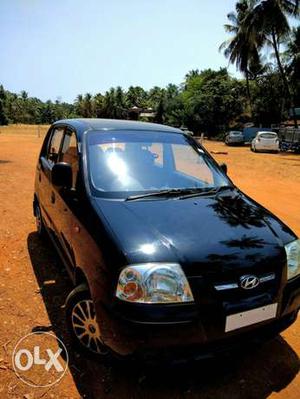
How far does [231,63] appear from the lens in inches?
1638

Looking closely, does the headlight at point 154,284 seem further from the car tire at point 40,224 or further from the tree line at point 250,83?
the tree line at point 250,83

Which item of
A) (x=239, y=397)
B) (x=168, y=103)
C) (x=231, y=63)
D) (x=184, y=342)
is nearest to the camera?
(x=184, y=342)

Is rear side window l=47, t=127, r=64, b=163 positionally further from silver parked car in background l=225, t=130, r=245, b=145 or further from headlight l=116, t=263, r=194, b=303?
silver parked car in background l=225, t=130, r=245, b=145

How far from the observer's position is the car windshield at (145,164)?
336 centimetres

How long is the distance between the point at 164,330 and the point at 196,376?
0.79 meters

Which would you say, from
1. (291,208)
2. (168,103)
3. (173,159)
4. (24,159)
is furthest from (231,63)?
(173,159)

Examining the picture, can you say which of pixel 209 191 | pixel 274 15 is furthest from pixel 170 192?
pixel 274 15

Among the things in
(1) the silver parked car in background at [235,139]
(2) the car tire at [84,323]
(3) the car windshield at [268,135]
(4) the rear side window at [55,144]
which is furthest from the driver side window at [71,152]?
(1) the silver parked car in background at [235,139]

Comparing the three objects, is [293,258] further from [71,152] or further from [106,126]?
[71,152]

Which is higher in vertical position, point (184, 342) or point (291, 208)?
point (184, 342)

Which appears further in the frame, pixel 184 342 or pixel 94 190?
pixel 94 190

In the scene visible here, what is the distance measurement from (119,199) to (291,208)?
19.5 ft

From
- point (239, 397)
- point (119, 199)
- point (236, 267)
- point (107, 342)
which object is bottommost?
point (239, 397)

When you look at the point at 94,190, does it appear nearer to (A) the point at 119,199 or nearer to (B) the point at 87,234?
(A) the point at 119,199
